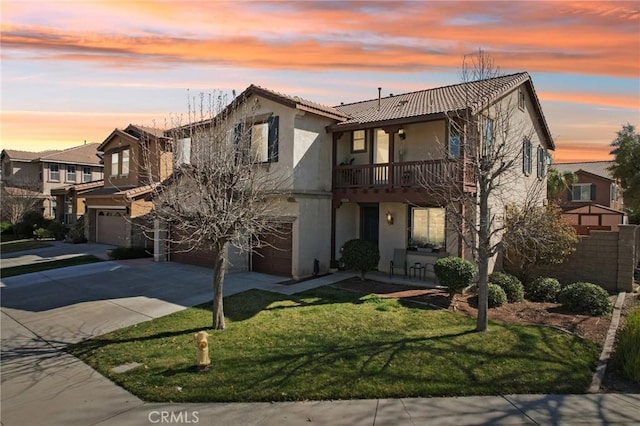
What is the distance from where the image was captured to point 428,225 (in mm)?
15328

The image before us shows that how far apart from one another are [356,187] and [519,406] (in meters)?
10.6

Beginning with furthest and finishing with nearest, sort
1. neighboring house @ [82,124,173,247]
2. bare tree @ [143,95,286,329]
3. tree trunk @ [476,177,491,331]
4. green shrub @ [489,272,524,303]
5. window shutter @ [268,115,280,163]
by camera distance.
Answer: neighboring house @ [82,124,173,247] < window shutter @ [268,115,280,163] < green shrub @ [489,272,524,303] < bare tree @ [143,95,286,329] < tree trunk @ [476,177,491,331]

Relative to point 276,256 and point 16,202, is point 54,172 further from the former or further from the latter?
point 276,256

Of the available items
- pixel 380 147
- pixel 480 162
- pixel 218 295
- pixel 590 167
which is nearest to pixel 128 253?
pixel 218 295

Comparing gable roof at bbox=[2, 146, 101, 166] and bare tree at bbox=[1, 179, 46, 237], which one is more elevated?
gable roof at bbox=[2, 146, 101, 166]

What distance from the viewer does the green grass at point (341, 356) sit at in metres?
6.79

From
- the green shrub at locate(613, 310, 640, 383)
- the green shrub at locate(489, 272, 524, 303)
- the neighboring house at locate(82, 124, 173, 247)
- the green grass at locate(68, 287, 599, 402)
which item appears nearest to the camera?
the green grass at locate(68, 287, 599, 402)

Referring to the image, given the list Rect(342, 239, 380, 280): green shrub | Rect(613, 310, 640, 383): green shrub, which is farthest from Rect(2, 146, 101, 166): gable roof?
Rect(613, 310, 640, 383): green shrub

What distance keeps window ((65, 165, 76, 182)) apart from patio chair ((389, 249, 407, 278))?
3889 cm

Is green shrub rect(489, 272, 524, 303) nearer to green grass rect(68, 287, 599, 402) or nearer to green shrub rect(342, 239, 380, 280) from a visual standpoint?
green grass rect(68, 287, 599, 402)

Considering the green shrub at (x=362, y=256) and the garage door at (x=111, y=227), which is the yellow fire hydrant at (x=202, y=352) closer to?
the green shrub at (x=362, y=256)

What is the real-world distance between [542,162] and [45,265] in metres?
25.0

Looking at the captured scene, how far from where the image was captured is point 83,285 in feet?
49.9

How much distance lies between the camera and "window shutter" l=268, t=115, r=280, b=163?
51.5ft
